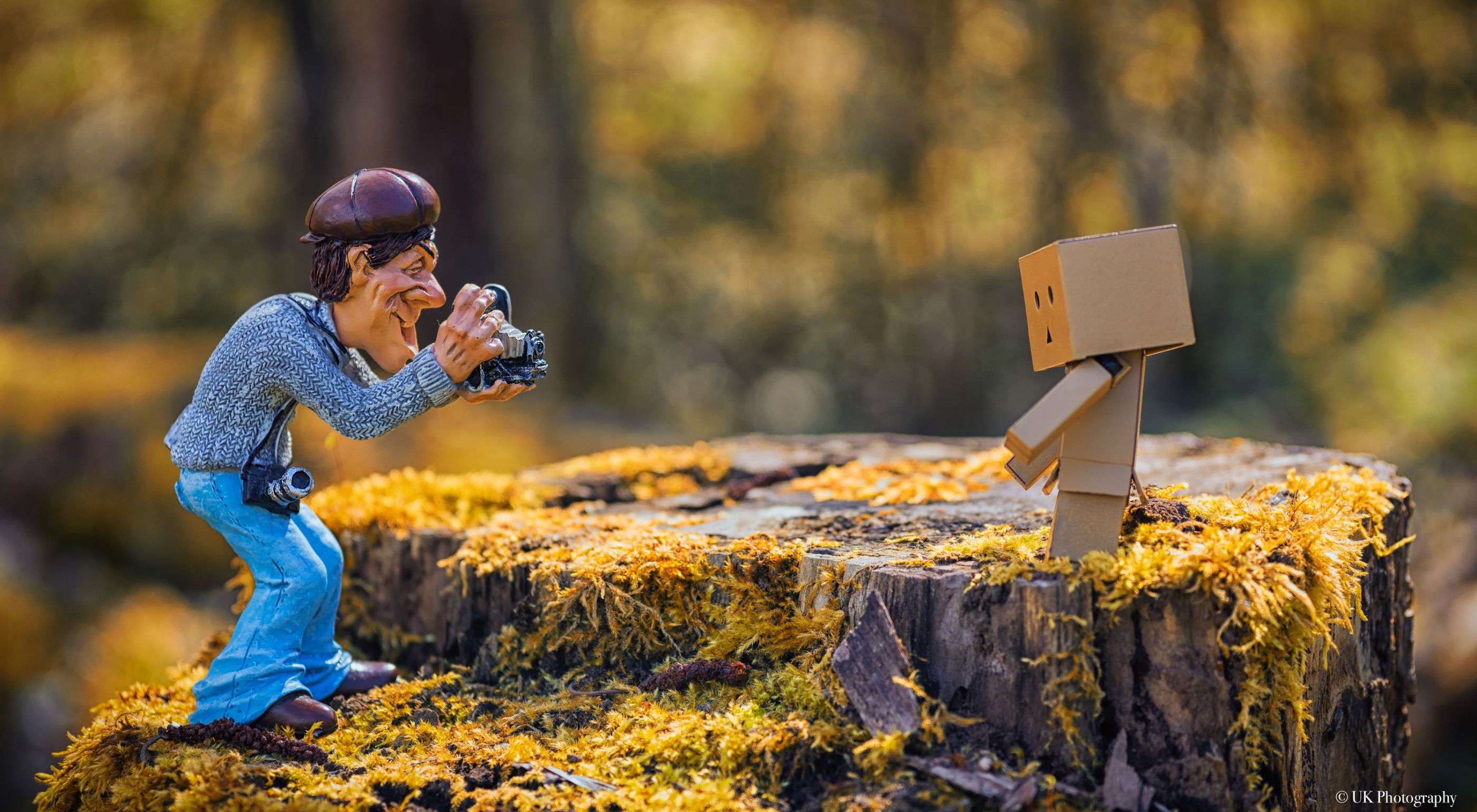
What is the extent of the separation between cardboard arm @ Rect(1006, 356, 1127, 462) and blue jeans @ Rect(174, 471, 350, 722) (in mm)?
1780

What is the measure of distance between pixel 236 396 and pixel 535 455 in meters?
4.33

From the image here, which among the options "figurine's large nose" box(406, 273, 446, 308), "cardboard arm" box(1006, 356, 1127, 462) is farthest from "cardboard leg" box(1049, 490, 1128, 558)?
"figurine's large nose" box(406, 273, 446, 308)

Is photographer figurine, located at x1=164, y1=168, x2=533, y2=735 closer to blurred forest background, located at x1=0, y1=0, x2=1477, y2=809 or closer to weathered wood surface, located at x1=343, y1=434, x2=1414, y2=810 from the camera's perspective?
weathered wood surface, located at x1=343, y1=434, x2=1414, y2=810

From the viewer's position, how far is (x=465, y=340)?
2.48m

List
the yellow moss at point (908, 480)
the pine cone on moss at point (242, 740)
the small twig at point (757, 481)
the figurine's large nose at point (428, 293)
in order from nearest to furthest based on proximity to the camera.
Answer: the pine cone on moss at point (242, 740), the figurine's large nose at point (428, 293), the yellow moss at point (908, 480), the small twig at point (757, 481)

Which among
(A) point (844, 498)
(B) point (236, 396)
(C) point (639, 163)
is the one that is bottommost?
(A) point (844, 498)

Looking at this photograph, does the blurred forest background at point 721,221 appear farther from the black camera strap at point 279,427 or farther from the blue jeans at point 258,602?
the black camera strap at point 279,427

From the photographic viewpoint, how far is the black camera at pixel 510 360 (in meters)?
2.60

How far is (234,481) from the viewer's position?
2.60 m

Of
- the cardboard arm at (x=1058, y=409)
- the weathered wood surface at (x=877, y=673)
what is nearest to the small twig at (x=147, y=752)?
the weathered wood surface at (x=877, y=673)

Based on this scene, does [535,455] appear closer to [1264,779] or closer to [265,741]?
[265,741]

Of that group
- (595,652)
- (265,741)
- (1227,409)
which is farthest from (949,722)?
(1227,409)

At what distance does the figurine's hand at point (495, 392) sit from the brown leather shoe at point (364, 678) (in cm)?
88

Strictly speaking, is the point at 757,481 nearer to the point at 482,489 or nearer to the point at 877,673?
the point at 482,489
